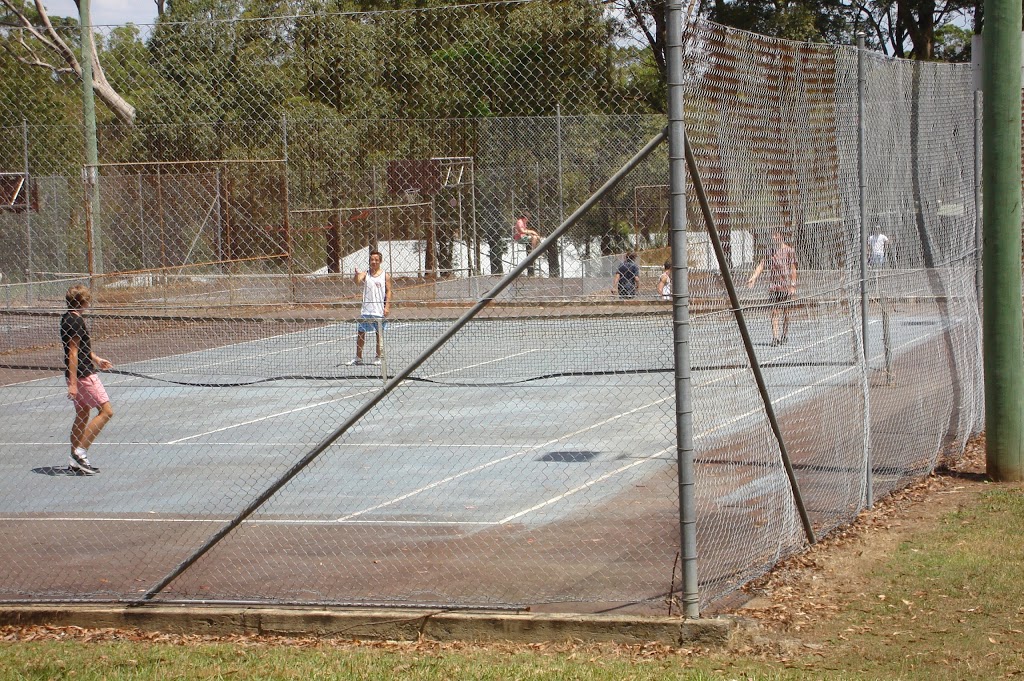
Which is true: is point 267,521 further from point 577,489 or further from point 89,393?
point 89,393

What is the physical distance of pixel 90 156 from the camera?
1031cm

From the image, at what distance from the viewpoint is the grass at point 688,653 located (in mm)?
5551

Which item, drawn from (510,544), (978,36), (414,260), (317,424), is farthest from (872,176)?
(414,260)

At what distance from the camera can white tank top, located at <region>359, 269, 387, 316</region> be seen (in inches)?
691

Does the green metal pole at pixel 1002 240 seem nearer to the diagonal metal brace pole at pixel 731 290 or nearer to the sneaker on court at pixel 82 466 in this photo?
the diagonal metal brace pole at pixel 731 290

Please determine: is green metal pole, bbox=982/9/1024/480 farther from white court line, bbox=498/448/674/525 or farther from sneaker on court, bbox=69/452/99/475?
sneaker on court, bbox=69/452/99/475

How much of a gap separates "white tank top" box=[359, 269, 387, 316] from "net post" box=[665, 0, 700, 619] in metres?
11.5

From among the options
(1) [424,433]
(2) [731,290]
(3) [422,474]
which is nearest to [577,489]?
(3) [422,474]

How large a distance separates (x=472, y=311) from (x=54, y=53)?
5.51 meters

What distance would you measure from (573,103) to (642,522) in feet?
10.1

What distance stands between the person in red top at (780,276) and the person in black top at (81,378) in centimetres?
592

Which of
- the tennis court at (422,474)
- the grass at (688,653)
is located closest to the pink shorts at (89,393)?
the tennis court at (422,474)

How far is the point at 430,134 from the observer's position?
1117 centimetres

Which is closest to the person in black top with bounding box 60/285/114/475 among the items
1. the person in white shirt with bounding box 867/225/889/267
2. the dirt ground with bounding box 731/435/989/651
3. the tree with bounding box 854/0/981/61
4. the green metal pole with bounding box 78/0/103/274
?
the green metal pole with bounding box 78/0/103/274
